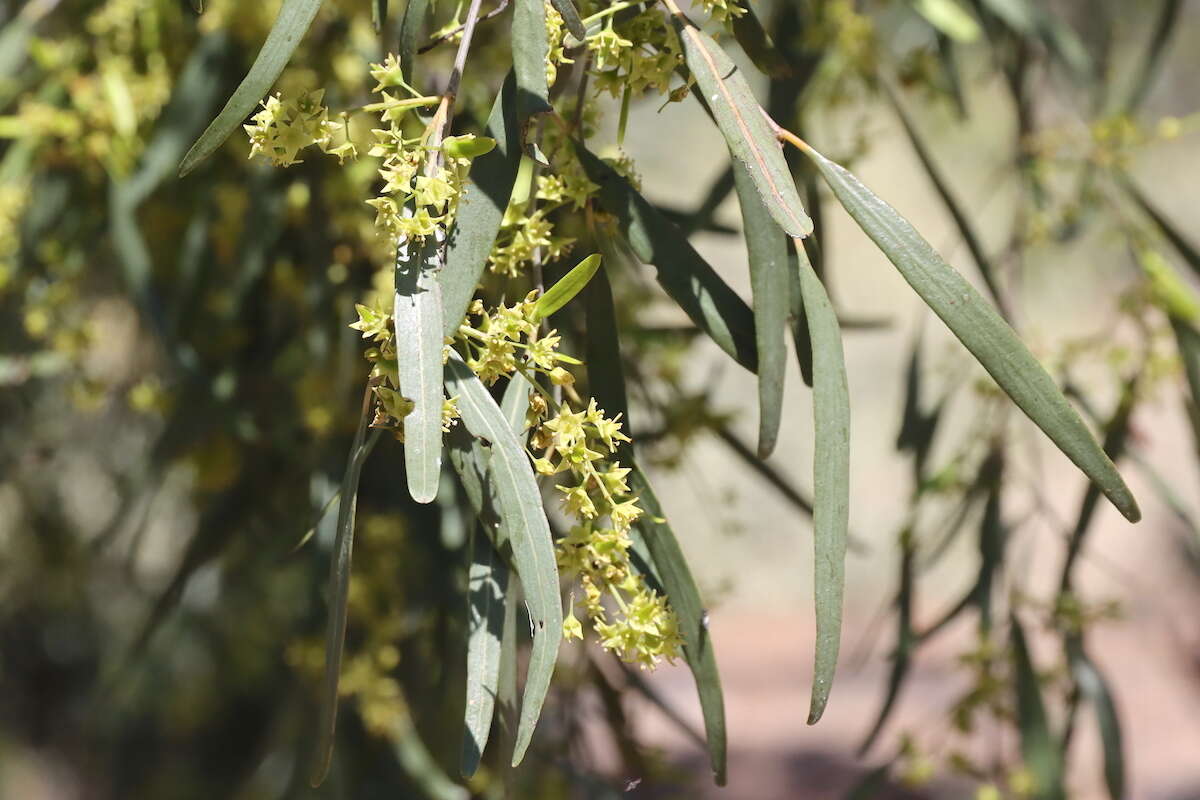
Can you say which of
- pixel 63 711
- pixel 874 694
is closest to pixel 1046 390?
pixel 63 711

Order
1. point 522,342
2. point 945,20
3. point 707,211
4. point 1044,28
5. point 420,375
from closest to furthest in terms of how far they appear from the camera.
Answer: point 420,375 < point 522,342 < point 707,211 < point 945,20 < point 1044,28

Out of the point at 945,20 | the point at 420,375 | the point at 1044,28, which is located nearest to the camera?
the point at 420,375

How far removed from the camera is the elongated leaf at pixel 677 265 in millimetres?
619

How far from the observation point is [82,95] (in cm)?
113

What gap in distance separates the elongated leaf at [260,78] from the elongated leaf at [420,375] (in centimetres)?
10

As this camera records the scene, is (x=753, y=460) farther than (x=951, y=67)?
No

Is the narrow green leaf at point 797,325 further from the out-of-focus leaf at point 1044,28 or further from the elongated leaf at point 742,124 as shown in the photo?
the out-of-focus leaf at point 1044,28

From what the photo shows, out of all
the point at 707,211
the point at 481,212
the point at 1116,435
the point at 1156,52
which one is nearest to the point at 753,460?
the point at 707,211

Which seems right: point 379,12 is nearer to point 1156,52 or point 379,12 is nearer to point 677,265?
point 677,265

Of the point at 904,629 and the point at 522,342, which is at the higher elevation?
the point at 522,342

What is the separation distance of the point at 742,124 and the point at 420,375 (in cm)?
19

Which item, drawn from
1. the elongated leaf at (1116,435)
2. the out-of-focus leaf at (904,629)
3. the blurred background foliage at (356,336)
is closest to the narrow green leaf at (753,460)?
the blurred background foliage at (356,336)

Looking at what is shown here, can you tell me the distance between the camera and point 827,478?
558 mm

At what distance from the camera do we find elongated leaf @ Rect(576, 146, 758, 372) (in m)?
0.62
